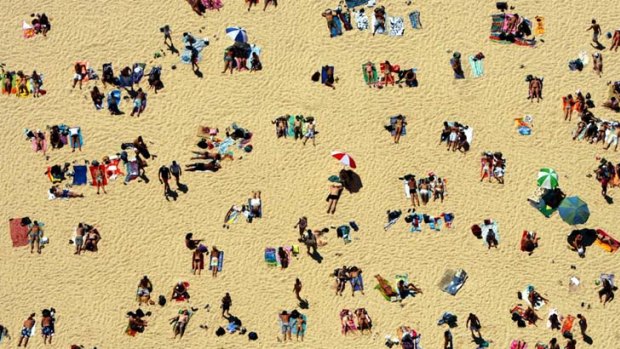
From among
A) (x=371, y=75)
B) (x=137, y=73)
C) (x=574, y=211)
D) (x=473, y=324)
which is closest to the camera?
(x=574, y=211)

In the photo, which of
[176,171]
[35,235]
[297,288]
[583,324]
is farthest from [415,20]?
[35,235]

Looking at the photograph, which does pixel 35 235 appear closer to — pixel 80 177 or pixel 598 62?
pixel 80 177

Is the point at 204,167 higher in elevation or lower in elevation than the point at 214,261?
higher

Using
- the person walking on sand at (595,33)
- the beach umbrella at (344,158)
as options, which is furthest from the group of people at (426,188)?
the person walking on sand at (595,33)

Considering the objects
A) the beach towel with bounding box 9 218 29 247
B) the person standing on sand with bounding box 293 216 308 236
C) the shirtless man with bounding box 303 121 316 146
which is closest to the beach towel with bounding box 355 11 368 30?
the shirtless man with bounding box 303 121 316 146

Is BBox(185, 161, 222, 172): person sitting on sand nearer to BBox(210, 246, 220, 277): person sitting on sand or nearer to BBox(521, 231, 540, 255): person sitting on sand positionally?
BBox(210, 246, 220, 277): person sitting on sand

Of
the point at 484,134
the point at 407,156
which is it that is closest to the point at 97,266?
the point at 407,156

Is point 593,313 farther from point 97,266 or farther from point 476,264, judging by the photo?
point 97,266
